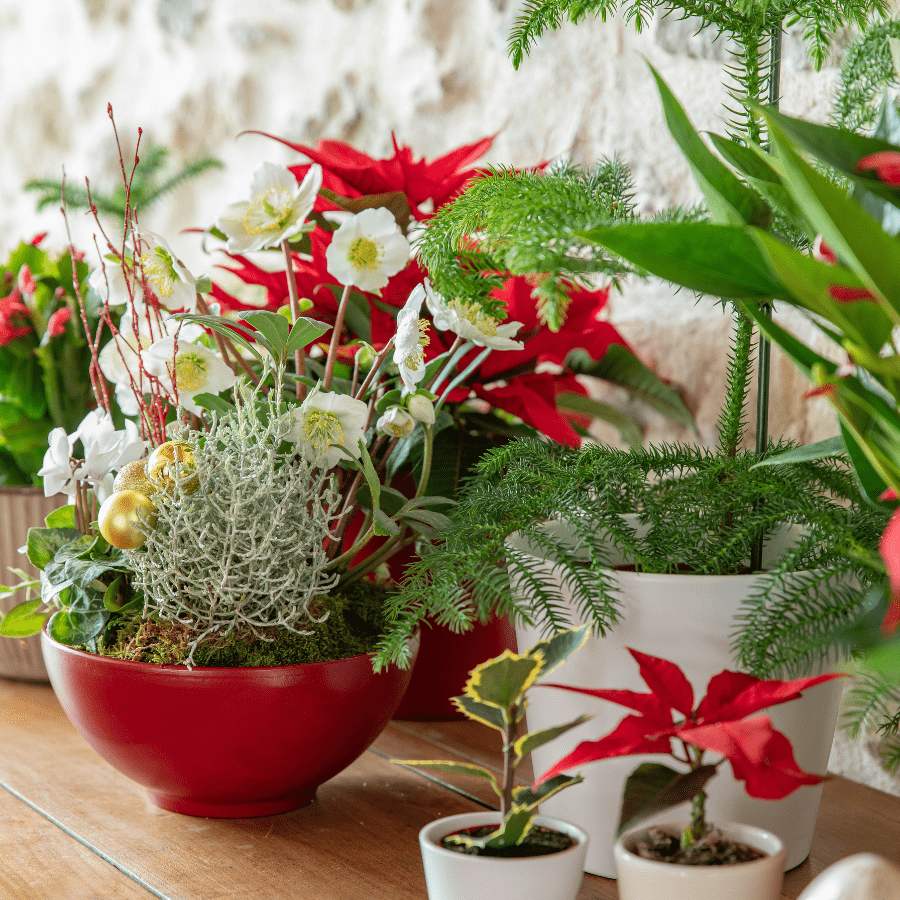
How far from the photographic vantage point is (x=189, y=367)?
657 mm

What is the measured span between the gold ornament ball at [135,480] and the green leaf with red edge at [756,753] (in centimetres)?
34

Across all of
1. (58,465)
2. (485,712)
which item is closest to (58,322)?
(58,465)

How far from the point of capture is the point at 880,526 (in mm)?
504

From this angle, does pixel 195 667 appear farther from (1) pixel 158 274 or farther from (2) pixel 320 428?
(1) pixel 158 274

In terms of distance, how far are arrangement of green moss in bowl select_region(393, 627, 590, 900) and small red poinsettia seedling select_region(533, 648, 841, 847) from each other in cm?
2

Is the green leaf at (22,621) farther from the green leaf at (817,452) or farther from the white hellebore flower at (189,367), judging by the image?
the green leaf at (817,452)

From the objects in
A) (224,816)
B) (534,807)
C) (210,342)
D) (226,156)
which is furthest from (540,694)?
(226,156)

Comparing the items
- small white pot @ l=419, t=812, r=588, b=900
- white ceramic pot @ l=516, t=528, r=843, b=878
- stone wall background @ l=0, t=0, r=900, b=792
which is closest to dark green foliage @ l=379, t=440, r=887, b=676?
white ceramic pot @ l=516, t=528, r=843, b=878

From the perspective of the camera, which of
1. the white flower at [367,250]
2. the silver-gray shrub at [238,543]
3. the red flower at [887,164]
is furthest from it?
the white flower at [367,250]

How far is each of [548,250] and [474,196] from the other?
0.30ft

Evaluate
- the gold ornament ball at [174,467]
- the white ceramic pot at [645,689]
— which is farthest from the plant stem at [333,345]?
the white ceramic pot at [645,689]

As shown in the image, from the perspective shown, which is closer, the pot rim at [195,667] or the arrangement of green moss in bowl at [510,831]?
the arrangement of green moss in bowl at [510,831]

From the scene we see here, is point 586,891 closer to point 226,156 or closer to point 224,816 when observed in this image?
point 224,816

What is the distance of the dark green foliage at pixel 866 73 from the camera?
0.60 metres
